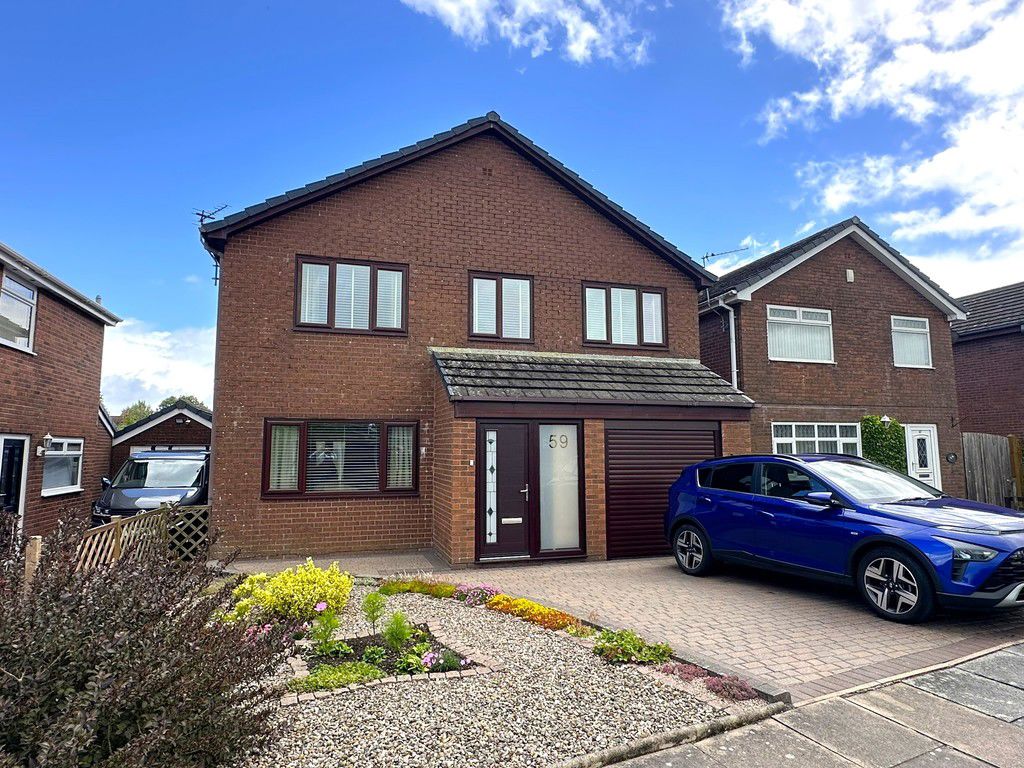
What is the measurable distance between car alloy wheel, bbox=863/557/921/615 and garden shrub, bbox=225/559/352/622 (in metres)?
5.50

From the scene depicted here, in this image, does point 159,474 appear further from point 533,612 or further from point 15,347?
point 533,612

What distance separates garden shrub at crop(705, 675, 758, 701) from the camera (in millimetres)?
4051

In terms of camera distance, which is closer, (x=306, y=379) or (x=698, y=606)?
(x=698, y=606)

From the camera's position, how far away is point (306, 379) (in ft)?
32.9

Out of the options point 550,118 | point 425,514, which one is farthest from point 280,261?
point 550,118

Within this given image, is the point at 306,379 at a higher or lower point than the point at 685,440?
higher

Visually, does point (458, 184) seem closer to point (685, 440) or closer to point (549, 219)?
point (549, 219)

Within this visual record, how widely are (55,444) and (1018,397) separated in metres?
24.7

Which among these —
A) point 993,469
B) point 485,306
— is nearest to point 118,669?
point 485,306

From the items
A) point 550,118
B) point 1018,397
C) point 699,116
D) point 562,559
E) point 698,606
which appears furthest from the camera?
point 1018,397

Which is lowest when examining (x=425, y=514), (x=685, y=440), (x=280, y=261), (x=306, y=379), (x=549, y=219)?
(x=425, y=514)

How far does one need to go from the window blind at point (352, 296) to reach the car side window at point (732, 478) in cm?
625

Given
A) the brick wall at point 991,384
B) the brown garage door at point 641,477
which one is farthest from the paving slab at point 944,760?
the brick wall at point 991,384

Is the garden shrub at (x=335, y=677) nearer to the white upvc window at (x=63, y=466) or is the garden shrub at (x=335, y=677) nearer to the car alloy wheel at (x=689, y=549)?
the car alloy wheel at (x=689, y=549)
